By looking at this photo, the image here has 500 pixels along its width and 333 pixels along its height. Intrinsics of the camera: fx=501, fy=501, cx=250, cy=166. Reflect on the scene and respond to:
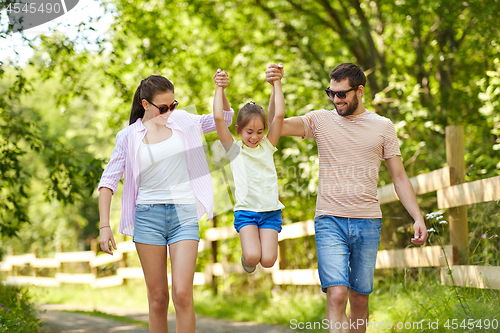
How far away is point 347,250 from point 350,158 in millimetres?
617

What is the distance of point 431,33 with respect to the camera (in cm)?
906

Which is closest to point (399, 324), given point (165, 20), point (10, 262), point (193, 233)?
point (193, 233)

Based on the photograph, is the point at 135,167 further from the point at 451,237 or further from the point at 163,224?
the point at 451,237

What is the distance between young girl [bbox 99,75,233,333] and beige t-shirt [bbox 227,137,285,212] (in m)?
0.20

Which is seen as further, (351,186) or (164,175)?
(351,186)

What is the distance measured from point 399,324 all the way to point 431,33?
6419 millimetres

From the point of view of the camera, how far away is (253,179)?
343 centimetres

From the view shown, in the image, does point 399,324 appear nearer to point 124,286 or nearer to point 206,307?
point 206,307

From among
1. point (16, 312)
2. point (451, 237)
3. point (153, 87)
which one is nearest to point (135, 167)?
point (153, 87)

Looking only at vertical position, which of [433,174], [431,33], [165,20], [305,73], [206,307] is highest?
[165,20]

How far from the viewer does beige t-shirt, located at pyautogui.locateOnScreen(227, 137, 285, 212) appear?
3.43 metres

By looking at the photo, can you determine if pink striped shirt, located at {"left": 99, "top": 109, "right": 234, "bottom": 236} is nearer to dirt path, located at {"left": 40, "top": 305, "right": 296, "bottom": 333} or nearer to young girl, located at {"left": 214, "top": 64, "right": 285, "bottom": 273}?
young girl, located at {"left": 214, "top": 64, "right": 285, "bottom": 273}

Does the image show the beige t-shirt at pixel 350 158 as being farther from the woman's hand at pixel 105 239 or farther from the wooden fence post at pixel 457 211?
the wooden fence post at pixel 457 211

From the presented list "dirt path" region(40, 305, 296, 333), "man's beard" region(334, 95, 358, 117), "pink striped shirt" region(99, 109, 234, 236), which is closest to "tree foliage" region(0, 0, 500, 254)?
"dirt path" region(40, 305, 296, 333)
